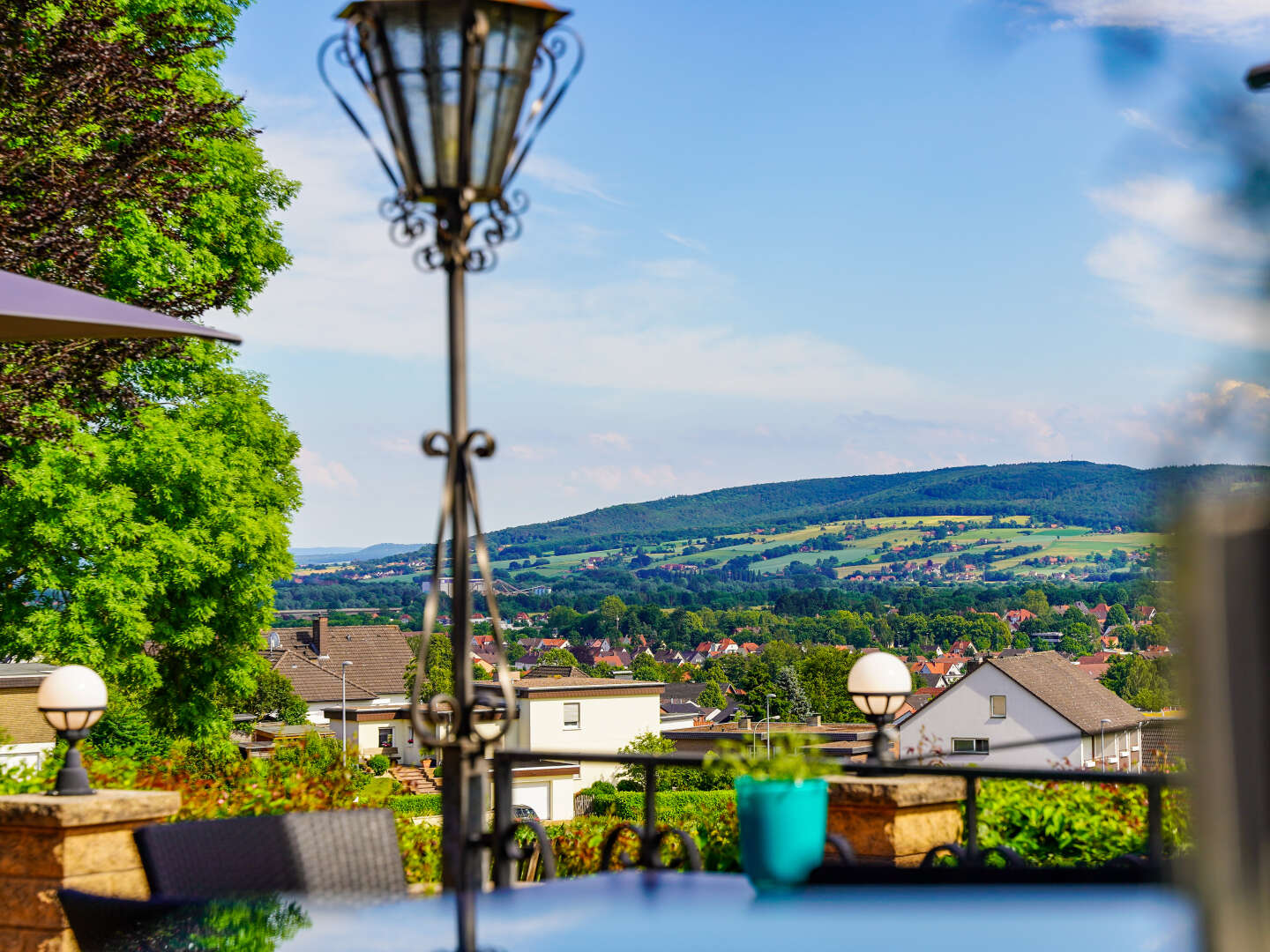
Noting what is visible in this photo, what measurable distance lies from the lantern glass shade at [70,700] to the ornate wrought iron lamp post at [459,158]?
102 inches

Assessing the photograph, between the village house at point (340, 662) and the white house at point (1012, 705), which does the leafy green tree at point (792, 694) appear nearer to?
the village house at point (340, 662)

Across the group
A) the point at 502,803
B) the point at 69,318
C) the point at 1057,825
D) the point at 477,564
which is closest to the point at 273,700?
the point at 69,318

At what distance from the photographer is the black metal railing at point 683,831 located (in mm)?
3121

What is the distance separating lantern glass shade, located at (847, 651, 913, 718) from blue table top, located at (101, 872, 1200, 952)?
223cm

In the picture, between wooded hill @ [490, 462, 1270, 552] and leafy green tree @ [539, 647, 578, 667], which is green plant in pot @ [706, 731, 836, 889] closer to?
wooded hill @ [490, 462, 1270, 552]

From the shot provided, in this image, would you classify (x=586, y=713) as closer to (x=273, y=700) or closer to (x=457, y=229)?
(x=273, y=700)

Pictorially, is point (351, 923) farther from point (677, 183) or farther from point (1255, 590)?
point (677, 183)

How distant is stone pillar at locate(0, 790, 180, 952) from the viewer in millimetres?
4168

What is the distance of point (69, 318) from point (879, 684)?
3492 mm

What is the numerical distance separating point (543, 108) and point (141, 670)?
15916mm

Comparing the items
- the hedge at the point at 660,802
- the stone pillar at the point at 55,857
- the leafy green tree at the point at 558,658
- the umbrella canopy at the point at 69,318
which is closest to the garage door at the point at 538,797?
the hedge at the point at 660,802

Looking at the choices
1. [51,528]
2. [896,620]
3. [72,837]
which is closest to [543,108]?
[72,837]

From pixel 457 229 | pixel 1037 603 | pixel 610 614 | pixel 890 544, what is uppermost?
pixel 890 544

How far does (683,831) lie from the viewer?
3.89 m
